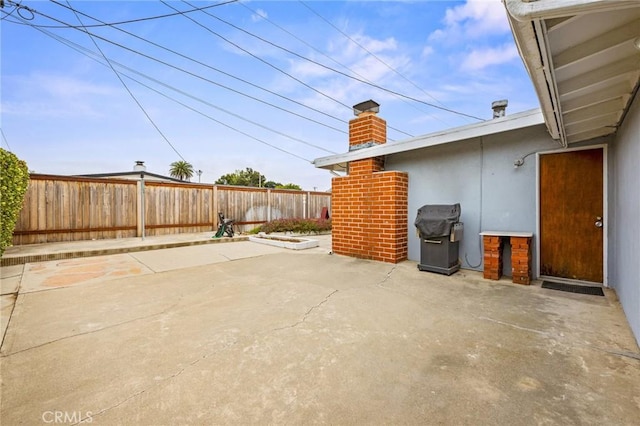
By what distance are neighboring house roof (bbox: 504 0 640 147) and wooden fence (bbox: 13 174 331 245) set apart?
9110mm

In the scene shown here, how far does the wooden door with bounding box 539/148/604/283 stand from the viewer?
11.7ft

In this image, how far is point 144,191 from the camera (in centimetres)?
820

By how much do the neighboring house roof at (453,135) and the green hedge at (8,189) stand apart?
5.94m

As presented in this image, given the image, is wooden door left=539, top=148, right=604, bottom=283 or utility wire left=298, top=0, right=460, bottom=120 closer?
wooden door left=539, top=148, right=604, bottom=283

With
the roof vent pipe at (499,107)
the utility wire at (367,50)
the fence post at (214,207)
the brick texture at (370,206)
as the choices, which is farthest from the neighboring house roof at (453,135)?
the utility wire at (367,50)

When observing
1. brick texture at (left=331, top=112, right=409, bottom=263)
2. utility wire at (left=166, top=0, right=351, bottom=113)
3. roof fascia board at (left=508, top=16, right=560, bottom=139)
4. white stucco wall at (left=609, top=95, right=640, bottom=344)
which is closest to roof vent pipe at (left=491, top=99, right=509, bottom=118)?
white stucco wall at (left=609, top=95, right=640, bottom=344)

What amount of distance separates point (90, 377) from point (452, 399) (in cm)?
225

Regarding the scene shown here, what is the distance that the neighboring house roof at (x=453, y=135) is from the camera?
3.50 m

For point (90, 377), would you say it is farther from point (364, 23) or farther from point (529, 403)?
point (364, 23)

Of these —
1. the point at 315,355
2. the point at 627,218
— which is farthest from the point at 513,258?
the point at 315,355

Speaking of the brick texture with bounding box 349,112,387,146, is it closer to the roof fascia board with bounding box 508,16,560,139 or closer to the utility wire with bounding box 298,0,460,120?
the roof fascia board with bounding box 508,16,560,139

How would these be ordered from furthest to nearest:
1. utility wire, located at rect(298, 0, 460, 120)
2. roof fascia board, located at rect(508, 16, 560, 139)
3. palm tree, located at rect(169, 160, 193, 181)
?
palm tree, located at rect(169, 160, 193, 181), utility wire, located at rect(298, 0, 460, 120), roof fascia board, located at rect(508, 16, 560, 139)

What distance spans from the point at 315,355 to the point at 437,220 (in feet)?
10.2

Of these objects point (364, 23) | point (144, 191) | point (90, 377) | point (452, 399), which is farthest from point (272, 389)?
point (364, 23)
